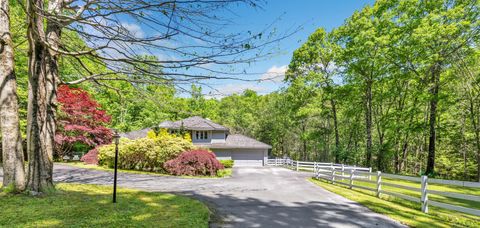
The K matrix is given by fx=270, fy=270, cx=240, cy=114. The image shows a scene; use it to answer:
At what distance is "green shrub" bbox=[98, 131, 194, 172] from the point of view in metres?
18.1

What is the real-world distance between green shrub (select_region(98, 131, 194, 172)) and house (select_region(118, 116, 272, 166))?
11730 mm

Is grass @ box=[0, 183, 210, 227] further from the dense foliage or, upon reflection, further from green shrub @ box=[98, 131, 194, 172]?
green shrub @ box=[98, 131, 194, 172]

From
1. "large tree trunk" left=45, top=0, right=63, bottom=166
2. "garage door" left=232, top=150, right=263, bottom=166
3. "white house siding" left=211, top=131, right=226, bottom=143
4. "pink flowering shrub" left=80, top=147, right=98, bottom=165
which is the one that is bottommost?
"garage door" left=232, top=150, right=263, bottom=166

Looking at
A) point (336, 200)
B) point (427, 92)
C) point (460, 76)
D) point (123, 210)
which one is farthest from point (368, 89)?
point (123, 210)

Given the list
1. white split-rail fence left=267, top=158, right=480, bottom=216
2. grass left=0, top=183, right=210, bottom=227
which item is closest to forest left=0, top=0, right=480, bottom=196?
grass left=0, top=183, right=210, bottom=227

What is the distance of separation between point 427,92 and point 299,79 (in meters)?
12.1

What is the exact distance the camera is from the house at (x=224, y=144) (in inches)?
1251

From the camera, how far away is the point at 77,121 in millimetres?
22328

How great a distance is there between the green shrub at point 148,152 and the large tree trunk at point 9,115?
38.2ft

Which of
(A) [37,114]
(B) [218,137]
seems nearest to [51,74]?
(A) [37,114]

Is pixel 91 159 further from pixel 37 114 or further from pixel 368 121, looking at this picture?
pixel 368 121

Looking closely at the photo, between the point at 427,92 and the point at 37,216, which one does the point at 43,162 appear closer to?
the point at 37,216

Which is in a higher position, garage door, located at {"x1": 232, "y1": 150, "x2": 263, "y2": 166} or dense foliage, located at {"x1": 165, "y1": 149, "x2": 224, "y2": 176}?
dense foliage, located at {"x1": 165, "y1": 149, "x2": 224, "y2": 176}

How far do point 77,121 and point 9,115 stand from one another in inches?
706
